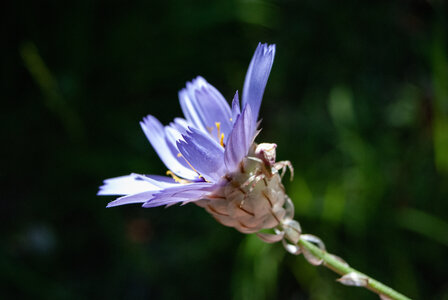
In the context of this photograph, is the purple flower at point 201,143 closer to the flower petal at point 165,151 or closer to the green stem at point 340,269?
the flower petal at point 165,151

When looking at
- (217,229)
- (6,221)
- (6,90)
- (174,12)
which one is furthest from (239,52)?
(6,221)

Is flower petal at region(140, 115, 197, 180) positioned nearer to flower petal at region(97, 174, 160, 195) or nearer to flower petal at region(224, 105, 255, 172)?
flower petal at region(97, 174, 160, 195)

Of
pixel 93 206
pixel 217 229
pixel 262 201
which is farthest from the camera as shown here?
pixel 93 206

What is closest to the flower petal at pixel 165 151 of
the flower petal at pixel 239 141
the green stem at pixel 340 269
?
the flower petal at pixel 239 141

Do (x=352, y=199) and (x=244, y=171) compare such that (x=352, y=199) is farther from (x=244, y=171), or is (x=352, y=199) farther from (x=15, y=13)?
(x=15, y=13)

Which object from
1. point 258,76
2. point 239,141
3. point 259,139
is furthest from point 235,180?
point 259,139

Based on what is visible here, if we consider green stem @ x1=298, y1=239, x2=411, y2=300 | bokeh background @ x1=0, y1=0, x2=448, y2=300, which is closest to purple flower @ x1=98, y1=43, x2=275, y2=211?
green stem @ x1=298, y1=239, x2=411, y2=300

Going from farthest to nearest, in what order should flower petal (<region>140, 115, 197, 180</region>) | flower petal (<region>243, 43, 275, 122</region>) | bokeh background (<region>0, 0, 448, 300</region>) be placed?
bokeh background (<region>0, 0, 448, 300</region>) → flower petal (<region>140, 115, 197, 180</region>) → flower petal (<region>243, 43, 275, 122</region>)

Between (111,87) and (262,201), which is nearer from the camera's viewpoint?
(262,201)
